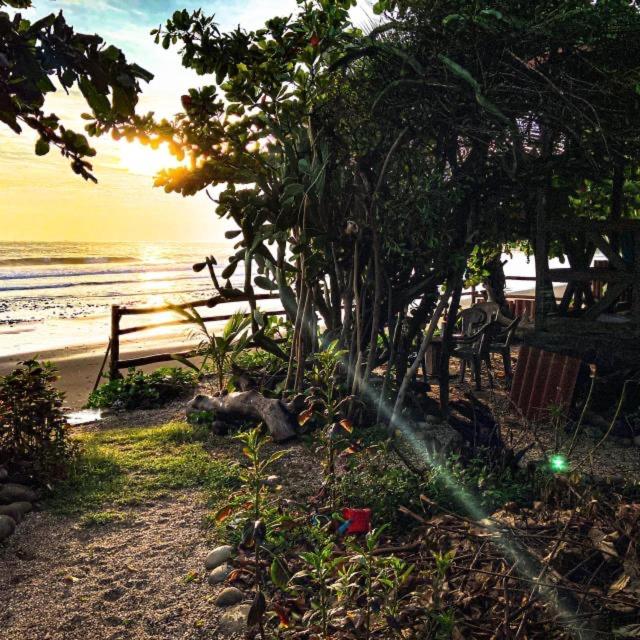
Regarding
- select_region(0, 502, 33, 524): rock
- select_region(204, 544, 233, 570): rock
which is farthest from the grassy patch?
select_region(204, 544, 233, 570): rock

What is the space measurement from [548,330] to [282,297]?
2.93 m

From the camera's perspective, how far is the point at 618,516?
3.00 meters

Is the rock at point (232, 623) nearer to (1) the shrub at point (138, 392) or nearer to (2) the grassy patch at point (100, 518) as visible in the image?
(2) the grassy patch at point (100, 518)

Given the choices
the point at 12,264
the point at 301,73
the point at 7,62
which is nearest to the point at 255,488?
the point at 7,62

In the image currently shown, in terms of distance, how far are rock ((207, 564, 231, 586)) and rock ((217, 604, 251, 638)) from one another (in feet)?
0.99

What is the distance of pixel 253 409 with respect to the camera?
635cm

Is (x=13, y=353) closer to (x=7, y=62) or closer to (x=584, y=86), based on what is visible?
(x=584, y=86)

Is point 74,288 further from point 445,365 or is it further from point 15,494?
point 15,494

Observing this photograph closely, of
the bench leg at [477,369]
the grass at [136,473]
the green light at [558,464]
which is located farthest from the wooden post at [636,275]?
the grass at [136,473]

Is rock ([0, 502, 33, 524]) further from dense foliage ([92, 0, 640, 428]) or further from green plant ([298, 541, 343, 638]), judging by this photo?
dense foliage ([92, 0, 640, 428])

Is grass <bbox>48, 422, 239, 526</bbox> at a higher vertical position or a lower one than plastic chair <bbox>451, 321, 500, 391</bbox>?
lower

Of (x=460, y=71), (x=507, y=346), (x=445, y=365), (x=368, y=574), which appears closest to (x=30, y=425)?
(x=368, y=574)

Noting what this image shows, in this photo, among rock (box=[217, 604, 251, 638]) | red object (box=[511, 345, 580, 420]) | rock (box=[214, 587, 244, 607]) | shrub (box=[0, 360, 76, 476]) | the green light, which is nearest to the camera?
rock (box=[217, 604, 251, 638])

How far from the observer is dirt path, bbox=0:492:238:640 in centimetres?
321
